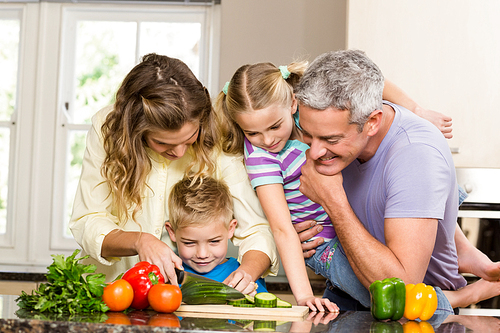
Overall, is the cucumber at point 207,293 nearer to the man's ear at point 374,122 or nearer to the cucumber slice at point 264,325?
the cucumber slice at point 264,325

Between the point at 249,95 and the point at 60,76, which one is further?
the point at 60,76

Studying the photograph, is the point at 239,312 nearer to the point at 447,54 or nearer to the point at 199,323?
the point at 199,323

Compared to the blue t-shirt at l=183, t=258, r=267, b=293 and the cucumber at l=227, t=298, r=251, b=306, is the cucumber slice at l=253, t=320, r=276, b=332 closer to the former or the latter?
the cucumber at l=227, t=298, r=251, b=306

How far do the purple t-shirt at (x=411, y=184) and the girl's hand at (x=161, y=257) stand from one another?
625mm

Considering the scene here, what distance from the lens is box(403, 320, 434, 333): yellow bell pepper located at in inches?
38.5

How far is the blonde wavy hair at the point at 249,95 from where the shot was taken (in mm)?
1637

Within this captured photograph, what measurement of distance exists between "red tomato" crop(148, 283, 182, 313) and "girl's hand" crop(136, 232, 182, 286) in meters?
0.20

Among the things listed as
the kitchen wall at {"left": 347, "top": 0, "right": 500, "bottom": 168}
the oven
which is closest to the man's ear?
the oven

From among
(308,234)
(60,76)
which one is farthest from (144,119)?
(60,76)

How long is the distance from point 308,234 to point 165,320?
2.78 feet

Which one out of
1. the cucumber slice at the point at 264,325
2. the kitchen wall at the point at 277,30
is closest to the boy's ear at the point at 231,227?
the cucumber slice at the point at 264,325

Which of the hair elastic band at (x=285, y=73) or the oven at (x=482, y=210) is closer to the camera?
the hair elastic band at (x=285, y=73)

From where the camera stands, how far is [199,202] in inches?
67.0

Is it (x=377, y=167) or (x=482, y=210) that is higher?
(x=377, y=167)
